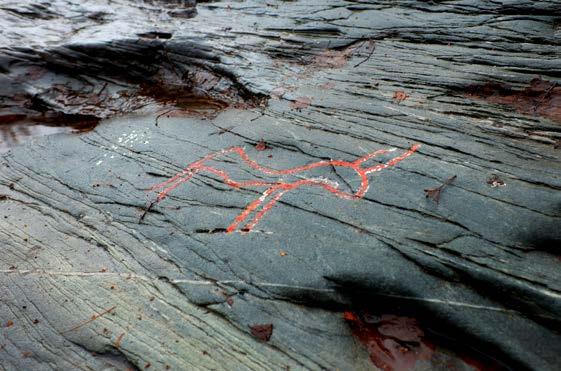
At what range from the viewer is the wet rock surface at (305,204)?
3576mm

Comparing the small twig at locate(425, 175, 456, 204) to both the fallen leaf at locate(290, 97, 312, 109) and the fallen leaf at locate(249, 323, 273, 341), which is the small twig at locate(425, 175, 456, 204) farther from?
the fallen leaf at locate(290, 97, 312, 109)

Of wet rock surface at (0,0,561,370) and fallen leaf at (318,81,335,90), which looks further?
fallen leaf at (318,81,335,90)

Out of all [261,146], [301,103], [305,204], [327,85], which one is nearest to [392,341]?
[305,204]

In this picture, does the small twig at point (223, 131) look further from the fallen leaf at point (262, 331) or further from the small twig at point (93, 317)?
the fallen leaf at point (262, 331)

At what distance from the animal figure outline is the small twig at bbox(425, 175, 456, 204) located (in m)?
0.66

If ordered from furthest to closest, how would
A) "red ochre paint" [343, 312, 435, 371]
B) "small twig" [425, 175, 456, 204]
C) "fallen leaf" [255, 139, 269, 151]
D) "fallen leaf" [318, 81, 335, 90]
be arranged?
"fallen leaf" [318, 81, 335, 90]
"fallen leaf" [255, 139, 269, 151]
"small twig" [425, 175, 456, 204]
"red ochre paint" [343, 312, 435, 371]

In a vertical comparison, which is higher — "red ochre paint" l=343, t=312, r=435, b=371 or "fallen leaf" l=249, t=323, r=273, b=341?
"red ochre paint" l=343, t=312, r=435, b=371

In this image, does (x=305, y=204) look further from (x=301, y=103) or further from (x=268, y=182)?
(x=301, y=103)

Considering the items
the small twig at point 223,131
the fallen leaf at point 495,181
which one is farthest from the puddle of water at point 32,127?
the fallen leaf at point 495,181

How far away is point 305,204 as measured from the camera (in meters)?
4.70

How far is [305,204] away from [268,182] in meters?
0.67

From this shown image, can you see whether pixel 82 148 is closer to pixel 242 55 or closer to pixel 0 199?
pixel 0 199

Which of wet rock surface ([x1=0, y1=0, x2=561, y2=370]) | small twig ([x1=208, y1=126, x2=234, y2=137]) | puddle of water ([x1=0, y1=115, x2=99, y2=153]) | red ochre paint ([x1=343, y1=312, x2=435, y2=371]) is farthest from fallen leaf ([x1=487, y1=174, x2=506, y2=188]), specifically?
puddle of water ([x1=0, y1=115, x2=99, y2=153])

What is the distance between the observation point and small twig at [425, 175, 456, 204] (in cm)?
443
